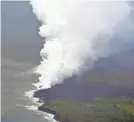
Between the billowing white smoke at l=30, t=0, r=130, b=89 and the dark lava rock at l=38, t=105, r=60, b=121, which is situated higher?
the billowing white smoke at l=30, t=0, r=130, b=89

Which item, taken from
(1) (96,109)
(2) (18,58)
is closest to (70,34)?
(2) (18,58)

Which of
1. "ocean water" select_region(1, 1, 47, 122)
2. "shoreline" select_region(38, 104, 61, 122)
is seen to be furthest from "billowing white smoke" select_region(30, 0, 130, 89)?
"shoreline" select_region(38, 104, 61, 122)

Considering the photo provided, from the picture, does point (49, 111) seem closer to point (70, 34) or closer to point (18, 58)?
point (18, 58)

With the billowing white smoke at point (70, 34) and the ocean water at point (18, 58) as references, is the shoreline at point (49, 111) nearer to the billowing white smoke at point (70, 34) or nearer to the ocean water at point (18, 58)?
the ocean water at point (18, 58)

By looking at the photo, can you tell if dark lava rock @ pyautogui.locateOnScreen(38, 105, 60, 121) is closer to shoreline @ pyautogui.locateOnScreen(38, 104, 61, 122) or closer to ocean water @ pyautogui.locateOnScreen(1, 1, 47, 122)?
shoreline @ pyautogui.locateOnScreen(38, 104, 61, 122)

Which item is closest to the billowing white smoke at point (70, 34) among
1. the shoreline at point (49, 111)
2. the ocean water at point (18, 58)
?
the ocean water at point (18, 58)

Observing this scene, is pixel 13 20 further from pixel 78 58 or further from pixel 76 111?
pixel 76 111

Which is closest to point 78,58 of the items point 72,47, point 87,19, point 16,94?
point 72,47
